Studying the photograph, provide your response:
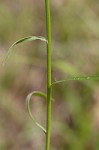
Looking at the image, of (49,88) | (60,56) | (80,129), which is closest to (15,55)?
(60,56)

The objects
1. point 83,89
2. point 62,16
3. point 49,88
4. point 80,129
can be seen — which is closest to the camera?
point 49,88

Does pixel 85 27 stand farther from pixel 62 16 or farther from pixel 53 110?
pixel 53 110

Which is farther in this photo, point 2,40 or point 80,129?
point 2,40

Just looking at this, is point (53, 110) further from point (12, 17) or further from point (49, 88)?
point (49, 88)

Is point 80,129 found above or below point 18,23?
below

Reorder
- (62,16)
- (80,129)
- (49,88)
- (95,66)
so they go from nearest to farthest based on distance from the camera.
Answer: (49,88) < (80,129) < (95,66) < (62,16)

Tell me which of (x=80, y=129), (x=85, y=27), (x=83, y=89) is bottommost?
(x=80, y=129)

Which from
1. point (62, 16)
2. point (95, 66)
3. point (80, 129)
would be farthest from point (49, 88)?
point (62, 16)
